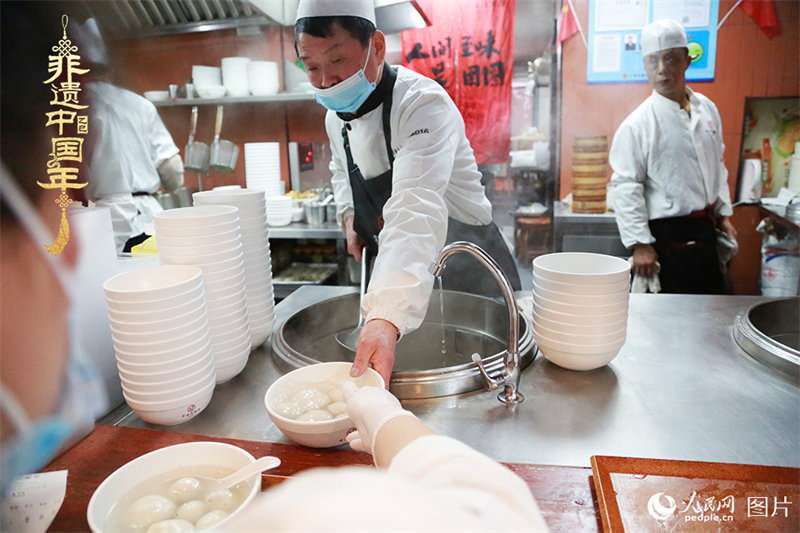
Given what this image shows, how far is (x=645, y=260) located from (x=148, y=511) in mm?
2860

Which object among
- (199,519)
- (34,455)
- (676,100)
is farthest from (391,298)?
(676,100)

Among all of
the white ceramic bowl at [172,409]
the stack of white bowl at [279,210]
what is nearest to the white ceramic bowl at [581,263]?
the white ceramic bowl at [172,409]

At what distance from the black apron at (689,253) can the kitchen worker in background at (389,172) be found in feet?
4.26

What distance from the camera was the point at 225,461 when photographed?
83 cm

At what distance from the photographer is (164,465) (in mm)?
828

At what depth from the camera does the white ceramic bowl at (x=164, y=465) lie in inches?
29.3

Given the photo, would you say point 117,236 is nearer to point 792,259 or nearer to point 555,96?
point 555,96

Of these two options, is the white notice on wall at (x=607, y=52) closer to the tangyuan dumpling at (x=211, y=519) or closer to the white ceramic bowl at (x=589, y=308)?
the white ceramic bowl at (x=589, y=308)

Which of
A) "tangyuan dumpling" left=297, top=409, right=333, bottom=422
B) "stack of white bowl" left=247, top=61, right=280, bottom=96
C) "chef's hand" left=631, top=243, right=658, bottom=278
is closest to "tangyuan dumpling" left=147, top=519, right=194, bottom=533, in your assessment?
"tangyuan dumpling" left=297, top=409, right=333, bottom=422

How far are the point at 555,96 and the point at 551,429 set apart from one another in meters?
2.79

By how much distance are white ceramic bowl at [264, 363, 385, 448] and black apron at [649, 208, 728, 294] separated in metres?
2.46

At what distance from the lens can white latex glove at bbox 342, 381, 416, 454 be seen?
2.22 feet

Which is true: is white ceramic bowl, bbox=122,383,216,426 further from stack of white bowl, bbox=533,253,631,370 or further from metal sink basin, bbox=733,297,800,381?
Answer: metal sink basin, bbox=733,297,800,381

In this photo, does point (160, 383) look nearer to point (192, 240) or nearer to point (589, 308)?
point (192, 240)
